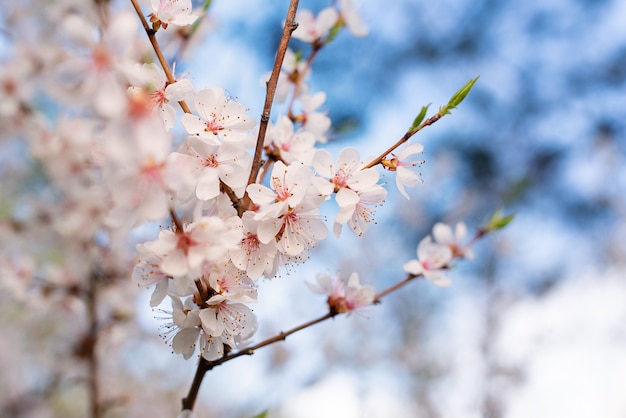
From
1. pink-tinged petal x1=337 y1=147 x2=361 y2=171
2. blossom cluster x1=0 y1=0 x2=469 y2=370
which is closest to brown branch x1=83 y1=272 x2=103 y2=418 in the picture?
blossom cluster x1=0 y1=0 x2=469 y2=370

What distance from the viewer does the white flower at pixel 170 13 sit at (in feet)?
2.51

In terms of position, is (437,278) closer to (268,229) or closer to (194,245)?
(268,229)

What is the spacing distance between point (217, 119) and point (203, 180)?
0.12 meters

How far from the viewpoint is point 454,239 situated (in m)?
1.12

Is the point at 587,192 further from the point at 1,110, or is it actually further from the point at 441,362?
the point at 1,110

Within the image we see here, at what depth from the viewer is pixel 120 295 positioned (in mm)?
1708

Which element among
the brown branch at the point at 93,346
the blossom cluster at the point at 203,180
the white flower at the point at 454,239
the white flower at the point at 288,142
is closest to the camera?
the blossom cluster at the point at 203,180

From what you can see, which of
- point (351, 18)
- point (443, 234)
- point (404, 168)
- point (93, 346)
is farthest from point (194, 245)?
point (93, 346)

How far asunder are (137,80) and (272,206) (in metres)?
0.24

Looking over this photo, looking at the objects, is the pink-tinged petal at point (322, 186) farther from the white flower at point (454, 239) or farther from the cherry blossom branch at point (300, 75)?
the white flower at point (454, 239)

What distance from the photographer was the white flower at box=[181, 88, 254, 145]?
709mm

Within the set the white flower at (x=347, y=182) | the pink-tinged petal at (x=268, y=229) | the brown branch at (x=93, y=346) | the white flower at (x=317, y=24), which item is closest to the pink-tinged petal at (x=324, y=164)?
the white flower at (x=347, y=182)

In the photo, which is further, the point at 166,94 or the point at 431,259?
the point at 431,259

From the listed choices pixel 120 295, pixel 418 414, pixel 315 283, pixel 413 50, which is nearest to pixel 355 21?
pixel 315 283
